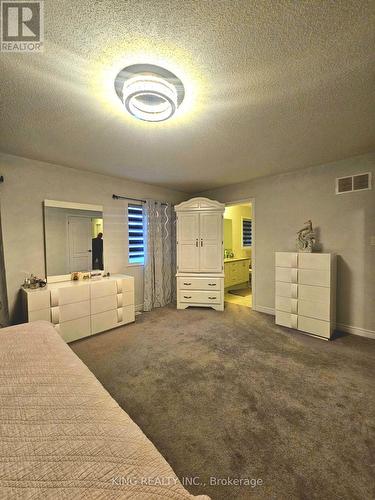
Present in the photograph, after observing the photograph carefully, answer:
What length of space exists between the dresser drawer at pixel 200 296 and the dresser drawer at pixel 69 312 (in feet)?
5.83

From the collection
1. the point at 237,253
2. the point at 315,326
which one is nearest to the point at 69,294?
the point at 315,326

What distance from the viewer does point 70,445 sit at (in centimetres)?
71

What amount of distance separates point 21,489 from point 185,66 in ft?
6.68

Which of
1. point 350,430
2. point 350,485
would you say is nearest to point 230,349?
point 350,430

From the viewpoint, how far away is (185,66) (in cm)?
136

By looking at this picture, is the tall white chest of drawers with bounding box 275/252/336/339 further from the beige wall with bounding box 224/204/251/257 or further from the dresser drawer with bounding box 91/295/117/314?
the beige wall with bounding box 224/204/251/257

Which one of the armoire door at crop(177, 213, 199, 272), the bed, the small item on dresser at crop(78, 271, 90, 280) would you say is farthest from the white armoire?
the bed

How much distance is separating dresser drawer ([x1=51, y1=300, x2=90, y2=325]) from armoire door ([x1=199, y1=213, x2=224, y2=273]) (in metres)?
2.11

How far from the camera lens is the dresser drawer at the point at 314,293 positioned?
2822mm

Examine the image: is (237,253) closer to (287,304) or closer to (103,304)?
(287,304)

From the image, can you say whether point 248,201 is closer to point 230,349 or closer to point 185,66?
point 230,349

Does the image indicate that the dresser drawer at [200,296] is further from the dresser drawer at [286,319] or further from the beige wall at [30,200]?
the beige wall at [30,200]

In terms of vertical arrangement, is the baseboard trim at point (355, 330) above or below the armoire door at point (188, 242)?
below

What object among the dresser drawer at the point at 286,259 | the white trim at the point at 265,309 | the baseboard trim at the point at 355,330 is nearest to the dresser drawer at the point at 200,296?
the white trim at the point at 265,309
